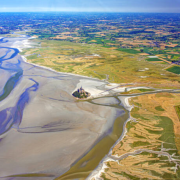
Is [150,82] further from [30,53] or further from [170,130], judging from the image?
[30,53]

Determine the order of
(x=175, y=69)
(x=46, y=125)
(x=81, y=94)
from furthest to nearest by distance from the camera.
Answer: (x=175, y=69) → (x=81, y=94) → (x=46, y=125)

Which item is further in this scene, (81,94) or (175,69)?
(175,69)

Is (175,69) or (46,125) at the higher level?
(175,69)

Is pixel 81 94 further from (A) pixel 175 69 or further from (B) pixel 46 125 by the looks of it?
(A) pixel 175 69

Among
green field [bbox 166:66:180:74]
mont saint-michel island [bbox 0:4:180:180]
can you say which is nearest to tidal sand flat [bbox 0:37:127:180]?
mont saint-michel island [bbox 0:4:180:180]

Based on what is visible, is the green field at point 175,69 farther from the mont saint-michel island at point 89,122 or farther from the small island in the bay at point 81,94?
the small island in the bay at point 81,94

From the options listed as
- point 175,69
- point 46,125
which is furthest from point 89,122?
point 175,69

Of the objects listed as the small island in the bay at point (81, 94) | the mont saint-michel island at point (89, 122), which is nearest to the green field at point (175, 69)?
the mont saint-michel island at point (89, 122)

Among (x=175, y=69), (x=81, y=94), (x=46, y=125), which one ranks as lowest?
(x=46, y=125)

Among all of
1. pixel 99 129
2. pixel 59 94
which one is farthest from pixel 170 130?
pixel 59 94
